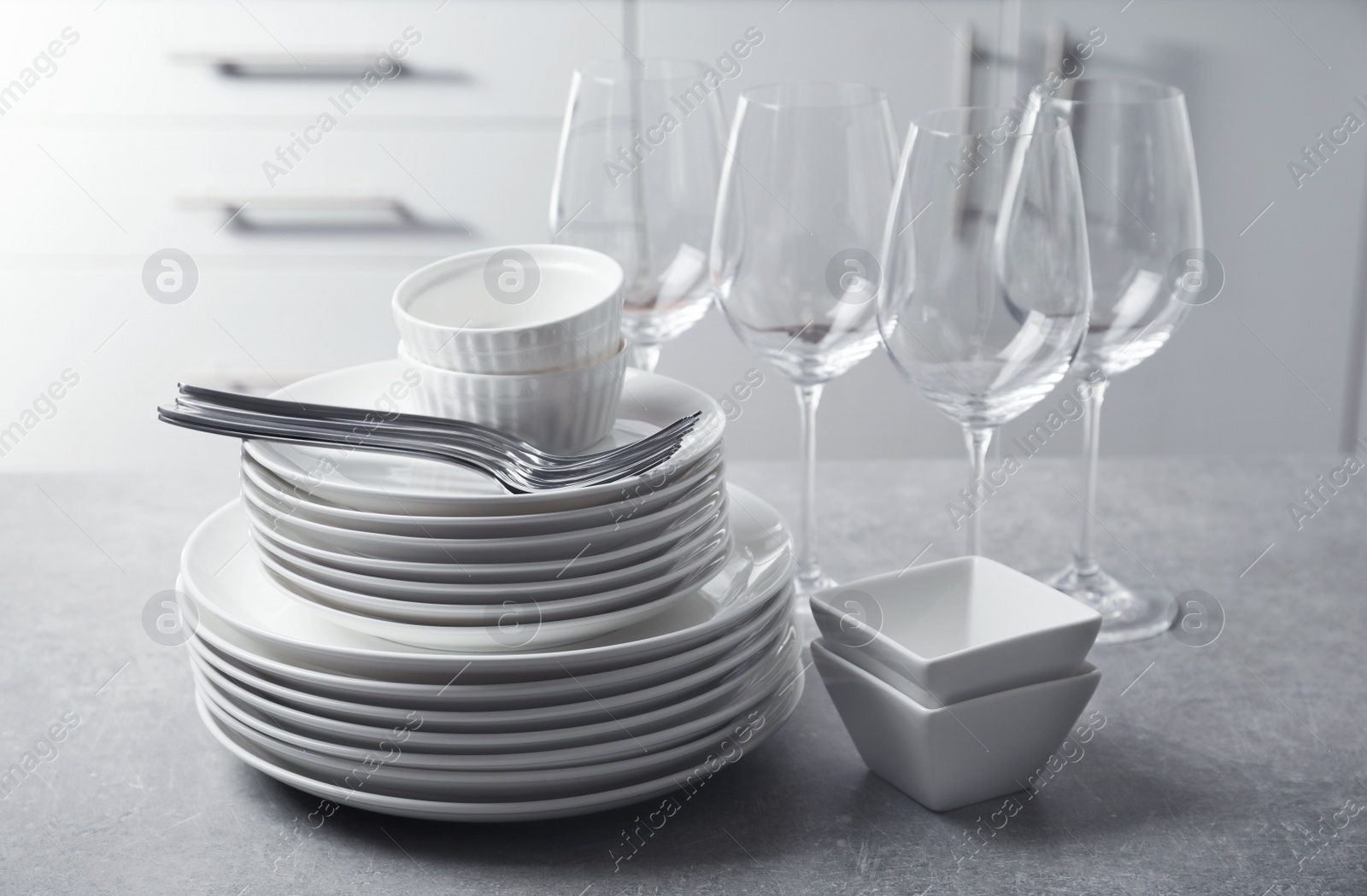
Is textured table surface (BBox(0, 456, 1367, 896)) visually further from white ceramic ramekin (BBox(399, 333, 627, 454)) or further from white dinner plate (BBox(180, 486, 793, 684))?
white ceramic ramekin (BBox(399, 333, 627, 454))

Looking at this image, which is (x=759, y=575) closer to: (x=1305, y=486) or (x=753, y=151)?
(x=753, y=151)

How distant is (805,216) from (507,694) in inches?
13.0

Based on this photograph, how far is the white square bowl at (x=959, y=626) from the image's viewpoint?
0.54 m

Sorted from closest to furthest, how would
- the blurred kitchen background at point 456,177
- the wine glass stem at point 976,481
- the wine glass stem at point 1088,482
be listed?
the wine glass stem at point 976,481, the wine glass stem at point 1088,482, the blurred kitchen background at point 456,177

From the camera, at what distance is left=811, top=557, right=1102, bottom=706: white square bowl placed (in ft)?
1.77

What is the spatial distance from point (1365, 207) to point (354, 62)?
1.55 metres

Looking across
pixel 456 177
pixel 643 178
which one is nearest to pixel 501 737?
pixel 643 178

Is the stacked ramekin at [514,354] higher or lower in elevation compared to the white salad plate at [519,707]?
higher

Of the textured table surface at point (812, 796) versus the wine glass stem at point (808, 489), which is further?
the wine glass stem at point (808, 489)

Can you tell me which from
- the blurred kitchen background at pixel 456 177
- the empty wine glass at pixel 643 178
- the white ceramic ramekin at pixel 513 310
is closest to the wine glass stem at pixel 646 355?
the empty wine glass at pixel 643 178

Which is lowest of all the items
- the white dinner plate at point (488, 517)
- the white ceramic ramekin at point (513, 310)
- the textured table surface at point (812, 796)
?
the textured table surface at point (812, 796)

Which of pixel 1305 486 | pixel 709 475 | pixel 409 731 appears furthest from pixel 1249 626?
pixel 409 731

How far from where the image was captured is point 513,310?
27.1 inches

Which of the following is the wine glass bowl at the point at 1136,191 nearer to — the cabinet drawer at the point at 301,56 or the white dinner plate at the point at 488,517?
the white dinner plate at the point at 488,517
